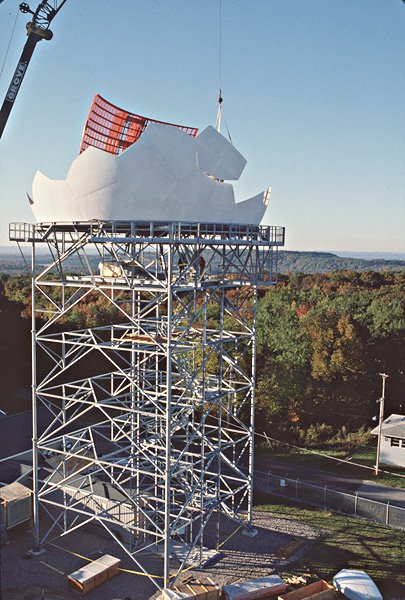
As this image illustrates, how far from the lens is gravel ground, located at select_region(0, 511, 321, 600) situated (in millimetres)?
19078

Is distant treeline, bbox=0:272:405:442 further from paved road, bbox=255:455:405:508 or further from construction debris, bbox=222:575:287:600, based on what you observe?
construction debris, bbox=222:575:287:600

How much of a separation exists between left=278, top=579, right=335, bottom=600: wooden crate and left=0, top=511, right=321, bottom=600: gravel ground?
6.41 ft

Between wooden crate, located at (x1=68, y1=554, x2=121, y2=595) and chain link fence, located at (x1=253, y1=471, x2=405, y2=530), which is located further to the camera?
chain link fence, located at (x1=253, y1=471, x2=405, y2=530)

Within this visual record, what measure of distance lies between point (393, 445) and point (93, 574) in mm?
20353

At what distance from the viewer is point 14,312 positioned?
171ft

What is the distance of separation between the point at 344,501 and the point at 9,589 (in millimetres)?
14553

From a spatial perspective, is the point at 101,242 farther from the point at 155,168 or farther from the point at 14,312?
the point at 14,312

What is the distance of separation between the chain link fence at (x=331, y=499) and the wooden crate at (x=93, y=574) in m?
9.34

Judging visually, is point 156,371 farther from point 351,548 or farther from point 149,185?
point 351,548

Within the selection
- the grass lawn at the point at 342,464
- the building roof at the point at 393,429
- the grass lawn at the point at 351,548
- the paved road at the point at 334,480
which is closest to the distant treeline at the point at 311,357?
the grass lawn at the point at 342,464

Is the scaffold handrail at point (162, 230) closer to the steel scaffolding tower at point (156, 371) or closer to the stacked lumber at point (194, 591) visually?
the steel scaffolding tower at point (156, 371)

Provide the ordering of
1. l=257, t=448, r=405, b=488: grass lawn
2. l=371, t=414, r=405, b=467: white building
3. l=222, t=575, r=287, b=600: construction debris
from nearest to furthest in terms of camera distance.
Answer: l=222, t=575, r=287, b=600: construction debris → l=257, t=448, r=405, b=488: grass lawn → l=371, t=414, r=405, b=467: white building

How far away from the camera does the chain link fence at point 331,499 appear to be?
979 inches

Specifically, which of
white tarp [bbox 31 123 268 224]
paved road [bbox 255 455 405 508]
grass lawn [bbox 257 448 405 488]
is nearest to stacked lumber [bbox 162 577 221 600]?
paved road [bbox 255 455 405 508]
